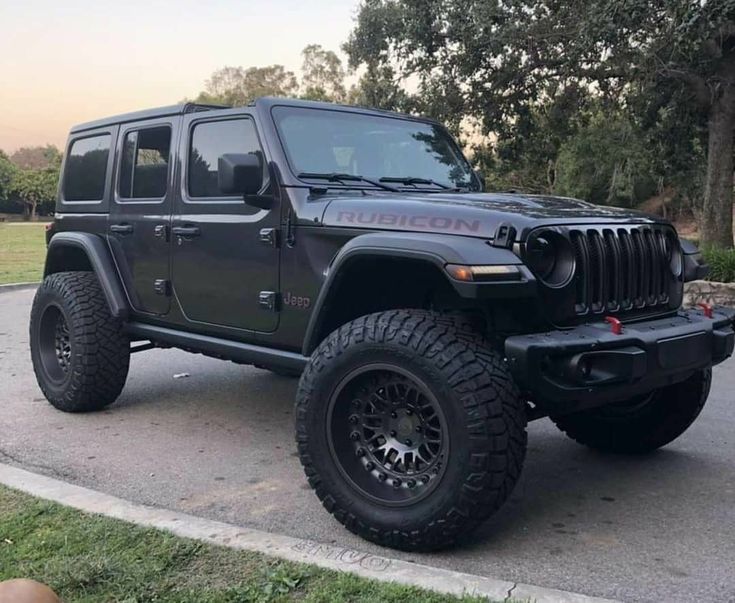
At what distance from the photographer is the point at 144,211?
5160 mm

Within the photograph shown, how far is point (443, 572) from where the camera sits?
3.04m

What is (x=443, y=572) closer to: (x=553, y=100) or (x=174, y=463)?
(x=174, y=463)

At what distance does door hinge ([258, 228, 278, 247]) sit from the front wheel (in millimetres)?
814

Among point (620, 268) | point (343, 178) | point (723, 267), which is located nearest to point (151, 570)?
point (343, 178)

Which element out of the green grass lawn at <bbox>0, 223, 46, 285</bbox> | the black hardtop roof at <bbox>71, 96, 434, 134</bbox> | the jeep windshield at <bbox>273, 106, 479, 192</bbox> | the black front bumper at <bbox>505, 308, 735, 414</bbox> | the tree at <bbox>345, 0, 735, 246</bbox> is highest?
the tree at <bbox>345, 0, 735, 246</bbox>

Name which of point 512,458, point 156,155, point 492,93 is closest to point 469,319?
point 512,458

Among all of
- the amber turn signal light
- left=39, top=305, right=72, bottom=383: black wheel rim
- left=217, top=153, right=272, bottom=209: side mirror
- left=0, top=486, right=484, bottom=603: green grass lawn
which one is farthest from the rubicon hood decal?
left=39, top=305, right=72, bottom=383: black wheel rim

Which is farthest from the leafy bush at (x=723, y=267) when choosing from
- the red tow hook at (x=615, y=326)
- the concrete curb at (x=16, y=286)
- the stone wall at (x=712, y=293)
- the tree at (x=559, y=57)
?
the concrete curb at (x=16, y=286)

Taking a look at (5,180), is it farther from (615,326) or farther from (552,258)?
(615,326)

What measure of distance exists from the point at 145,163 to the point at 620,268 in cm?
324

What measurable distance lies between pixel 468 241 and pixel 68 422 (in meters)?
3.49

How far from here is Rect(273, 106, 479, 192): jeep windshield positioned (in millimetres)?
4391

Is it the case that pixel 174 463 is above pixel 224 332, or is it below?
below

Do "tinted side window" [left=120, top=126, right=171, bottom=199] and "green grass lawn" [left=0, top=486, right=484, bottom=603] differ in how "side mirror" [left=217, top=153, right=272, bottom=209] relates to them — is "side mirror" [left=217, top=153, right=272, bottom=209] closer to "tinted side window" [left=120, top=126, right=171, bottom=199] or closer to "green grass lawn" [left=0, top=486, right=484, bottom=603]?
"tinted side window" [left=120, top=126, right=171, bottom=199]
